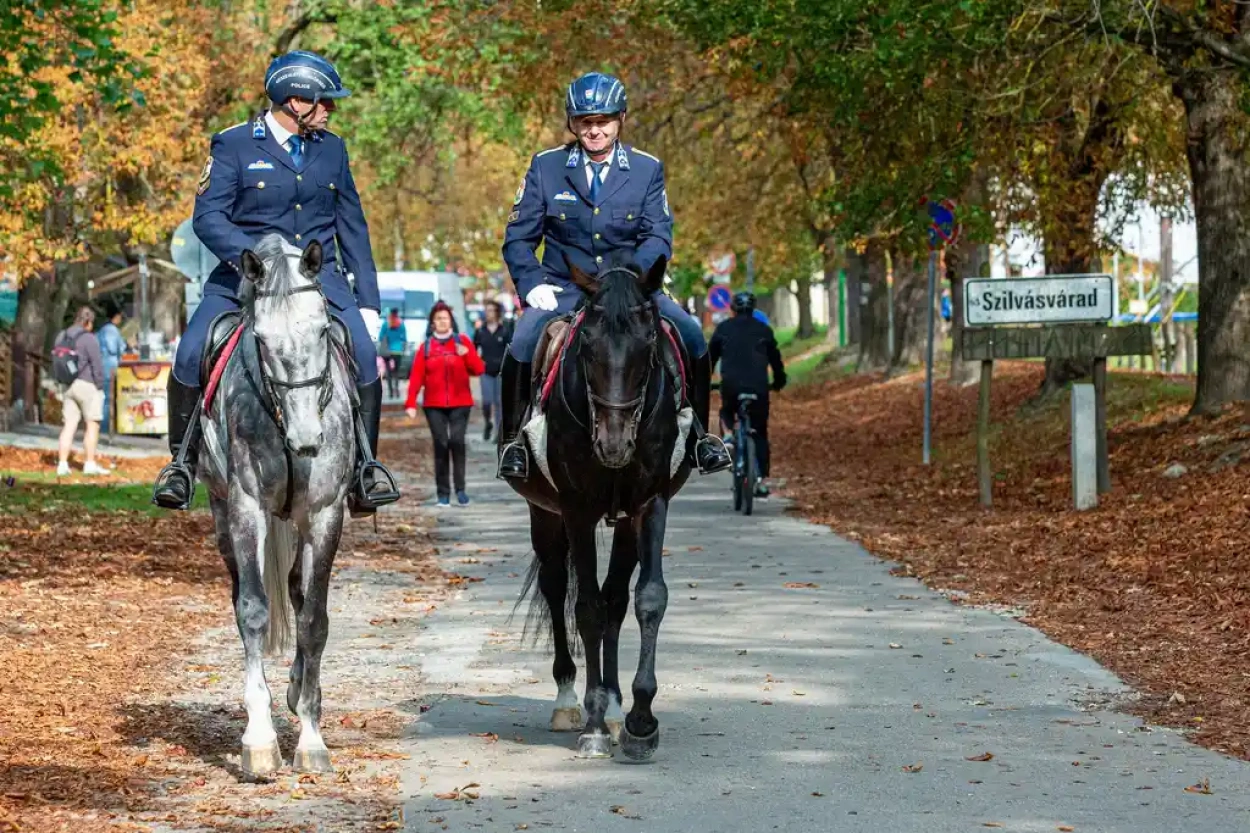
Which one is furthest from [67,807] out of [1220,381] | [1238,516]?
[1220,381]

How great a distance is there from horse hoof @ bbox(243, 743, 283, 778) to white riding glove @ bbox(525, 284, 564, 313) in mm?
2262

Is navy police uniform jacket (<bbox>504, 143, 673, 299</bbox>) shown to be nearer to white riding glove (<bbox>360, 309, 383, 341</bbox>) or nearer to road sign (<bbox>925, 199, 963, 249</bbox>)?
white riding glove (<bbox>360, 309, 383, 341</bbox>)

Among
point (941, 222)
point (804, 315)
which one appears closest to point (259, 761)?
point (941, 222)

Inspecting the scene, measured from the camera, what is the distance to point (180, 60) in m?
37.8

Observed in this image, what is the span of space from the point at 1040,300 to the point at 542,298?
1156cm

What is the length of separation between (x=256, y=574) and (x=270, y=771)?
85 cm

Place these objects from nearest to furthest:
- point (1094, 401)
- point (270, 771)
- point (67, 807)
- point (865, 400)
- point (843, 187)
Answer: point (67, 807), point (270, 771), point (1094, 401), point (843, 187), point (865, 400)

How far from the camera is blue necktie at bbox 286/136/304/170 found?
9250 millimetres

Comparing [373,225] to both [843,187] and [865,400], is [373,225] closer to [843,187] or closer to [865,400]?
[865,400]

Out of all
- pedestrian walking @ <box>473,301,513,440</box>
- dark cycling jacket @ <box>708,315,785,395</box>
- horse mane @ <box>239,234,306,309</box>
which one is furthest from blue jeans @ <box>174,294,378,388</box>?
pedestrian walking @ <box>473,301,513,440</box>

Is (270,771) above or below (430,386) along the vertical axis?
below

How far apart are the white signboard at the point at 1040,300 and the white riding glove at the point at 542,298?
11056 millimetres

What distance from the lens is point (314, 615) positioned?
881 cm

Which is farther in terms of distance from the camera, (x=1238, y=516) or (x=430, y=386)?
(x=430, y=386)
